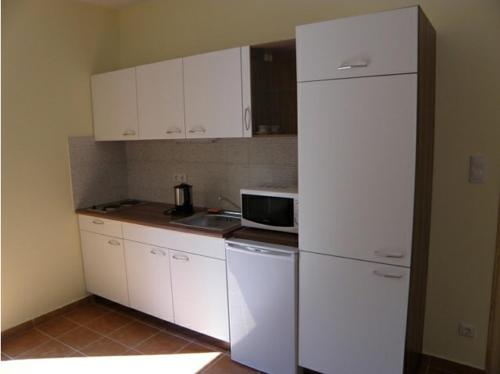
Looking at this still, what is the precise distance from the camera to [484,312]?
2.16m

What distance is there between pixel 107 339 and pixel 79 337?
0.78ft

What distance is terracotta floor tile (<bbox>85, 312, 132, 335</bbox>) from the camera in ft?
9.59

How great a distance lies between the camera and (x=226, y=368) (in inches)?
94.7

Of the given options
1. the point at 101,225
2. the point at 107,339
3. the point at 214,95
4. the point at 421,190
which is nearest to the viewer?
the point at 421,190

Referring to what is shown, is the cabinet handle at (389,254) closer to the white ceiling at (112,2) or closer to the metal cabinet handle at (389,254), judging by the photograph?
the metal cabinet handle at (389,254)

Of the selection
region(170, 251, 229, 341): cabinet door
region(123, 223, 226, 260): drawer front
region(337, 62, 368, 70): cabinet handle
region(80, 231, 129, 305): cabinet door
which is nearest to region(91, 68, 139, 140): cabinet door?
Result: region(123, 223, 226, 260): drawer front

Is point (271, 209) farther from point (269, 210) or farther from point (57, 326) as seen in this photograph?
point (57, 326)

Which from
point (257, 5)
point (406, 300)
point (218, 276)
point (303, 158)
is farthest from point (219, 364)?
point (257, 5)

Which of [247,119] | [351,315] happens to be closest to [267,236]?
[351,315]

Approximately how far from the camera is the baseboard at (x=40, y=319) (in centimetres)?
284

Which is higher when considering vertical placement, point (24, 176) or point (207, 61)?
point (207, 61)

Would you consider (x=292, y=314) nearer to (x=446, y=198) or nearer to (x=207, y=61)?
(x=446, y=198)

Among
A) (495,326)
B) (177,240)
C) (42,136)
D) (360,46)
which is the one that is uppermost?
(360,46)

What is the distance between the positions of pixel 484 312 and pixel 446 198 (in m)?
0.69
